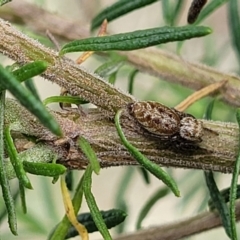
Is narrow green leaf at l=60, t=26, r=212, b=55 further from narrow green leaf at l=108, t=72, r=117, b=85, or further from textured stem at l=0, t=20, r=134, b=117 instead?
narrow green leaf at l=108, t=72, r=117, b=85

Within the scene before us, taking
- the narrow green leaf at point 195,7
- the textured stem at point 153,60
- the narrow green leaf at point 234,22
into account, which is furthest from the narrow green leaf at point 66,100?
the narrow green leaf at point 234,22

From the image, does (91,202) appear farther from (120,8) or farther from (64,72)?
(120,8)

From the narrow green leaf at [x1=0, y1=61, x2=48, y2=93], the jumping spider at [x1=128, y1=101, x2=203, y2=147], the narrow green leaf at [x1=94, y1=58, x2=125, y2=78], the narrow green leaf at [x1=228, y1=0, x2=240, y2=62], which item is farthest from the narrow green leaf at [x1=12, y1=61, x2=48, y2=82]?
the narrow green leaf at [x1=228, y1=0, x2=240, y2=62]

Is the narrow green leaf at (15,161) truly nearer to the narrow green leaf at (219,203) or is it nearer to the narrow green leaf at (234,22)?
the narrow green leaf at (219,203)

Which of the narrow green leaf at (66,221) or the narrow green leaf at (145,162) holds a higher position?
the narrow green leaf at (145,162)

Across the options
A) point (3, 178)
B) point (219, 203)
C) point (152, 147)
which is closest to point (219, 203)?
point (219, 203)
